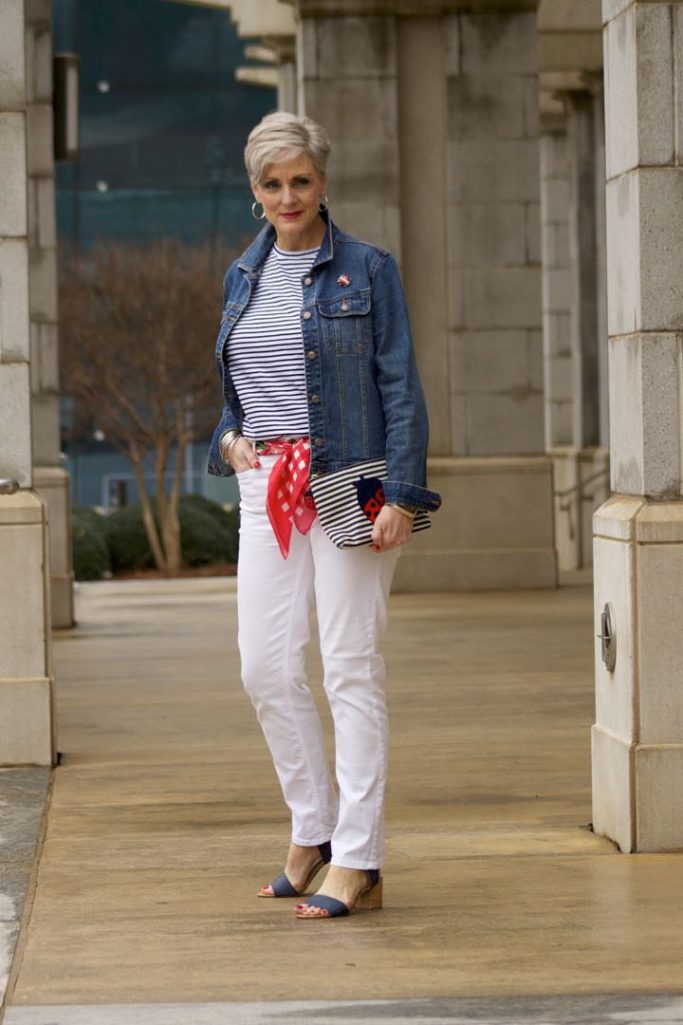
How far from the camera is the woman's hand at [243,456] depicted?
554 cm

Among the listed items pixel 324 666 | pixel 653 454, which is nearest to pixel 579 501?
pixel 653 454

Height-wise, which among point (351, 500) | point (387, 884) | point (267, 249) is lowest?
point (387, 884)

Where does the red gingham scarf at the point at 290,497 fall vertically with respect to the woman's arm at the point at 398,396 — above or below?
below

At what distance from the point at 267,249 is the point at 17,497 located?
2.85 meters

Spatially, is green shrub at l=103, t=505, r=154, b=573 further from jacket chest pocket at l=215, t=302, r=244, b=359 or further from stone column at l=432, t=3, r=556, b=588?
jacket chest pocket at l=215, t=302, r=244, b=359

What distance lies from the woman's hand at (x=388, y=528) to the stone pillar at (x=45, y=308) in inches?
390

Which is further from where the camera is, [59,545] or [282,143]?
[59,545]

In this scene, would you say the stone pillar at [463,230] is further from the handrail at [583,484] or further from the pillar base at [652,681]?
the pillar base at [652,681]

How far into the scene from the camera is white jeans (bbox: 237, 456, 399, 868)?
5375 mm

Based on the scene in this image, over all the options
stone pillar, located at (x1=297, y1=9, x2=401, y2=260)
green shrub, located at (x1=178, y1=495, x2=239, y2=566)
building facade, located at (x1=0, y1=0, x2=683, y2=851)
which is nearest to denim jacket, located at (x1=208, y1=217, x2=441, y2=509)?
building facade, located at (x1=0, y1=0, x2=683, y2=851)

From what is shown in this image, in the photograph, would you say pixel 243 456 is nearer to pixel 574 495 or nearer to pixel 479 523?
pixel 479 523

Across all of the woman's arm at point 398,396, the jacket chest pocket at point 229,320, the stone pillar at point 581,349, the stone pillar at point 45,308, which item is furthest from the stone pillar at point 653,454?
the stone pillar at point 581,349

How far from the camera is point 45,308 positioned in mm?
15625

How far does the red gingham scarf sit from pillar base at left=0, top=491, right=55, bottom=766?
2929mm
